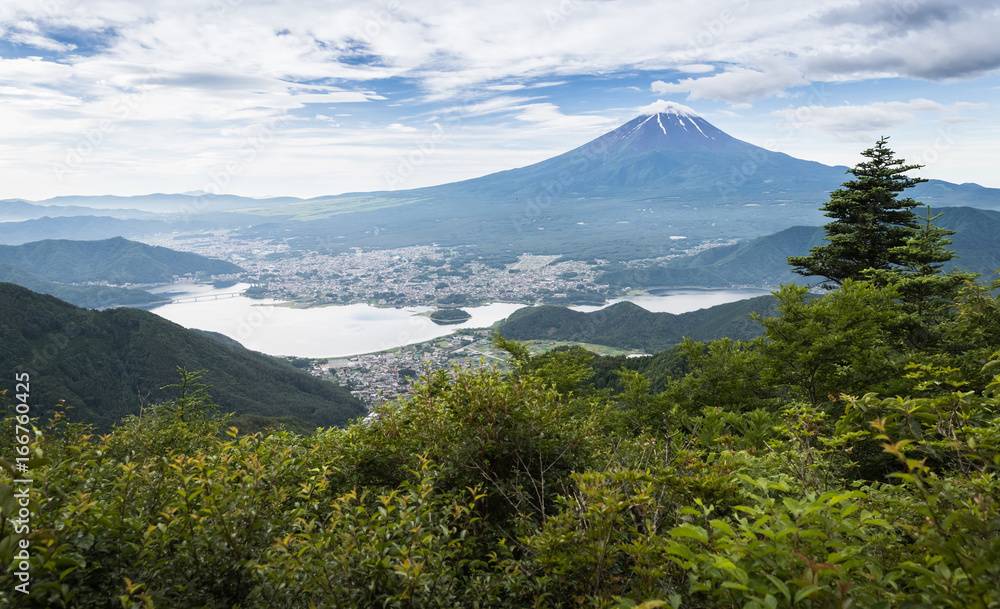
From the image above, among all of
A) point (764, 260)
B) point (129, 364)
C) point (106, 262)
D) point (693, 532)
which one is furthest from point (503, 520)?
point (106, 262)

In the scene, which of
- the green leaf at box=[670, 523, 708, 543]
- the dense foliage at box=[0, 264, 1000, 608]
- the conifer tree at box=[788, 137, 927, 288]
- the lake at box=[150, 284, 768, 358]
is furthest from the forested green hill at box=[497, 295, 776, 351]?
the green leaf at box=[670, 523, 708, 543]

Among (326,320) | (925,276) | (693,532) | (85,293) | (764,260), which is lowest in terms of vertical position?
(326,320)

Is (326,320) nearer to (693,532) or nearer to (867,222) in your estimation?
(867,222)

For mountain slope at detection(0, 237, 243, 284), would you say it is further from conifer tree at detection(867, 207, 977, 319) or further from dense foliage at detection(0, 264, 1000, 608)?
dense foliage at detection(0, 264, 1000, 608)

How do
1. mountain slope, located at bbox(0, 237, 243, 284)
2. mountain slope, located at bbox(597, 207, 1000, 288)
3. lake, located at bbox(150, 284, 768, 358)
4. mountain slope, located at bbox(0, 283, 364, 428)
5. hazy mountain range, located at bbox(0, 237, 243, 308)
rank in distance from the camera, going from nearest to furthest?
mountain slope, located at bbox(0, 283, 364, 428) → lake, located at bbox(150, 284, 768, 358) → mountain slope, located at bbox(597, 207, 1000, 288) → hazy mountain range, located at bbox(0, 237, 243, 308) → mountain slope, located at bbox(0, 237, 243, 284)

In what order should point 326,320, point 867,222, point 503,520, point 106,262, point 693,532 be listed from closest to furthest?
1. point 693,532
2. point 503,520
3. point 867,222
4. point 326,320
5. point 106,262

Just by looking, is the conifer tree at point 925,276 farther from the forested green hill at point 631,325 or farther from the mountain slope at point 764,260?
the mountain slope at point 764,260

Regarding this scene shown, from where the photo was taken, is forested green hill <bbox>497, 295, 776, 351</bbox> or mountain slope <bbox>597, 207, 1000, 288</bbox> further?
mountain slope <bbox>597, 207, 1000, 288</bbox>
